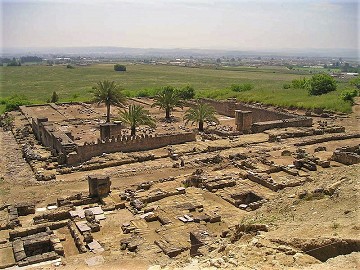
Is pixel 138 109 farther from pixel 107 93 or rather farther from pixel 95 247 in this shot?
pixel 95 247

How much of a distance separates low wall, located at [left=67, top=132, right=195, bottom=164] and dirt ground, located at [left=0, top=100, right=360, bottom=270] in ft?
3.59

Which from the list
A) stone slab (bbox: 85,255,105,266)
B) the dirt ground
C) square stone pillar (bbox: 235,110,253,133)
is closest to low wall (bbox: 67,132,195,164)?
the dirt ground

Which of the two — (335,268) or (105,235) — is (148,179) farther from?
(335,268)

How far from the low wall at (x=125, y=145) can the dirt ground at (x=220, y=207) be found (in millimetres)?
1096

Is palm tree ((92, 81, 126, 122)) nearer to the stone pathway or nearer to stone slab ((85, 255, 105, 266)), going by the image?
the stone pathway

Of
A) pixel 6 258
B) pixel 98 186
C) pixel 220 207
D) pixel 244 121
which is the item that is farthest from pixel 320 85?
pixel 6 258

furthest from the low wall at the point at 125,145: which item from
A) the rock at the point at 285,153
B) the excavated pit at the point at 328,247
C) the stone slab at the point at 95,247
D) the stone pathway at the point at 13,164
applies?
the excavated pit at the point at 328,247

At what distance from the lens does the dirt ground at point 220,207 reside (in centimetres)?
920

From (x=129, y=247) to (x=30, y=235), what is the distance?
13.1ft

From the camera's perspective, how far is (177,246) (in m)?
13.3

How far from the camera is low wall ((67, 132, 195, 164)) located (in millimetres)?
24750

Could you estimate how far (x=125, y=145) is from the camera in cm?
2675

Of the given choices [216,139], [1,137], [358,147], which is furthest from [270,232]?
[1,137]

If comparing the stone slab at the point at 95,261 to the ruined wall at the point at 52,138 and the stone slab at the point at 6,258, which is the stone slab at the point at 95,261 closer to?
the stone slab at the point at 6,258
